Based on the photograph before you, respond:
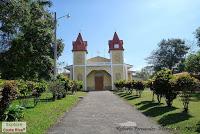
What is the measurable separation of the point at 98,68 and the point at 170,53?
2431 cm

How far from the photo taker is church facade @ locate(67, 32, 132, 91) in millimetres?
62562

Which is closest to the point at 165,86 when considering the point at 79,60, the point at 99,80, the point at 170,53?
the point at 79,60

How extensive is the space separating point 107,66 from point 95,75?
339cm

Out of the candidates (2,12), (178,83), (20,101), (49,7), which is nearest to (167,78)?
(178,83)

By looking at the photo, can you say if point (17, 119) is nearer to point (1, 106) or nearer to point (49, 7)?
point (1, 106)

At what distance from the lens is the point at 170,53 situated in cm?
7988

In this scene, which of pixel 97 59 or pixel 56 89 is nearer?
pixel 56 89

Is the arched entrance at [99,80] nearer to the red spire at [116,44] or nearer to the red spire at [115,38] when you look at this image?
the red spire at [116,44]

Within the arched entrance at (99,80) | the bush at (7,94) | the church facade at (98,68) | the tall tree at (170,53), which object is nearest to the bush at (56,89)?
the bush at (7,94)

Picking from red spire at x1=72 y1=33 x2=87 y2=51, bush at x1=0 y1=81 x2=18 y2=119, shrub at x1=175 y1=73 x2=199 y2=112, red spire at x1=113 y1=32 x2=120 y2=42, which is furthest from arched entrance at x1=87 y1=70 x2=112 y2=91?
bush at x1=0 y1=81 x2=18 y2=119

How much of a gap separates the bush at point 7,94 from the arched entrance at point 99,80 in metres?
50.7

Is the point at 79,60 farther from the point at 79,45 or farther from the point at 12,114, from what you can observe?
the point at 12,114

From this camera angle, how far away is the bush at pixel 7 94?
12500 mm

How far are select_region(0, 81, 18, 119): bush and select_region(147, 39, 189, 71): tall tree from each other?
225 feet
